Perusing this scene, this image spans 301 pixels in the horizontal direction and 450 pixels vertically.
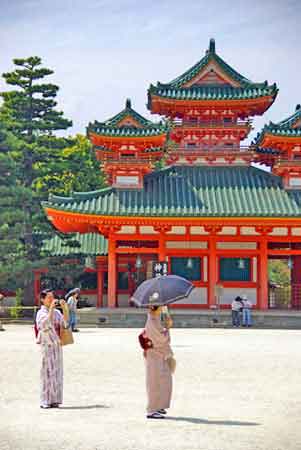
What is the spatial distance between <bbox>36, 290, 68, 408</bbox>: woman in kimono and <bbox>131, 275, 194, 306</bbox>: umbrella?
130 cm

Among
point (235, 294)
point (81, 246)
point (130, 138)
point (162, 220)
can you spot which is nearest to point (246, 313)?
point (235, 294)

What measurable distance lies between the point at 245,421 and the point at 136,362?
7551 millimetres

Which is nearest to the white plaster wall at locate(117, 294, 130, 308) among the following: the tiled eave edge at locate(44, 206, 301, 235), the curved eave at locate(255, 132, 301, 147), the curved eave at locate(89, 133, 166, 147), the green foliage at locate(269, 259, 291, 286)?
the tiled eave edge at locate(44, 206, 301, 235)

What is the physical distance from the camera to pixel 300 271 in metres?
39.3

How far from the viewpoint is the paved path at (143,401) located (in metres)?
9.89

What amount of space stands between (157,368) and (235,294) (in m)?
24.0

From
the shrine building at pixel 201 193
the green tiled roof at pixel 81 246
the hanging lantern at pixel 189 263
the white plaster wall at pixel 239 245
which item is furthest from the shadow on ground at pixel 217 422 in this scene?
the green tiled roof at pixel 81 246

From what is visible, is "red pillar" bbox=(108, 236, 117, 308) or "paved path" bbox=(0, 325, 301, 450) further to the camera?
"red pillar" bbox=(108, 236, 117, 308)

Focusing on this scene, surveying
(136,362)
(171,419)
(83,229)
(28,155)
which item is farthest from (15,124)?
(171,419)

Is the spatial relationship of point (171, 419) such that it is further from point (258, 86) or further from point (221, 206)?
point (258, 86)

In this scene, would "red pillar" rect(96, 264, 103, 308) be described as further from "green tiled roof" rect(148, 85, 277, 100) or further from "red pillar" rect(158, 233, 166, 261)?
"green tiled roof" rect(148, 85, 277, 100)

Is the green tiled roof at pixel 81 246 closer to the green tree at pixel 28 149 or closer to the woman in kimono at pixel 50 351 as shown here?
the green tree at pixel 28 149

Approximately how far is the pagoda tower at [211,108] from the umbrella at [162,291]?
25.8 meters

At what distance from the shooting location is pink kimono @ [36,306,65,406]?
12359mm
